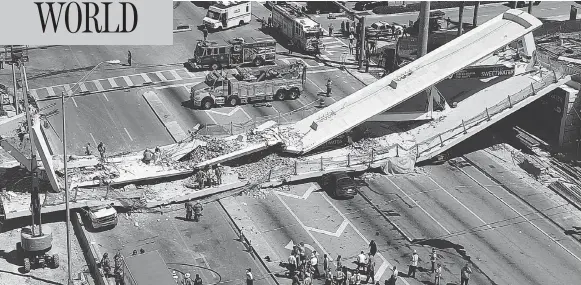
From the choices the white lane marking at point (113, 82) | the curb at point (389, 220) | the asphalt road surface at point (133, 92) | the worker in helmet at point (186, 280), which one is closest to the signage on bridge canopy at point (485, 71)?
the asphalt road surface at point (133, 92)

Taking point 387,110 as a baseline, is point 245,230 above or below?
below

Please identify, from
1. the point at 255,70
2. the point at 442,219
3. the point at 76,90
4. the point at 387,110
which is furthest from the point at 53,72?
the point at 442,219

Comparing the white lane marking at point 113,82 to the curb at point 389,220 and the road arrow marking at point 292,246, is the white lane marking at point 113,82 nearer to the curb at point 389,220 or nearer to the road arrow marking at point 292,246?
the curb at point 389,220

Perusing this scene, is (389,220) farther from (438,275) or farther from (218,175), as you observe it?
(218,175)

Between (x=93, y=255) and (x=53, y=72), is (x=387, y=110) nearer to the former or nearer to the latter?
(x=93, y=255)

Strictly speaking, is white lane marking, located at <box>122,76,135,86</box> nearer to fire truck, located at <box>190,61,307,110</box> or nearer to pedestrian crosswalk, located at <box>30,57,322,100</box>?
pedestrian crosswalk, located at <box>30,57,322,100</box>

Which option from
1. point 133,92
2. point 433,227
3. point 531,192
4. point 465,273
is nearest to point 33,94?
point 133,92

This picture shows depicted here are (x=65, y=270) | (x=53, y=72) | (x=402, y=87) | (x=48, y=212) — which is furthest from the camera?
(x=53, y=72)
